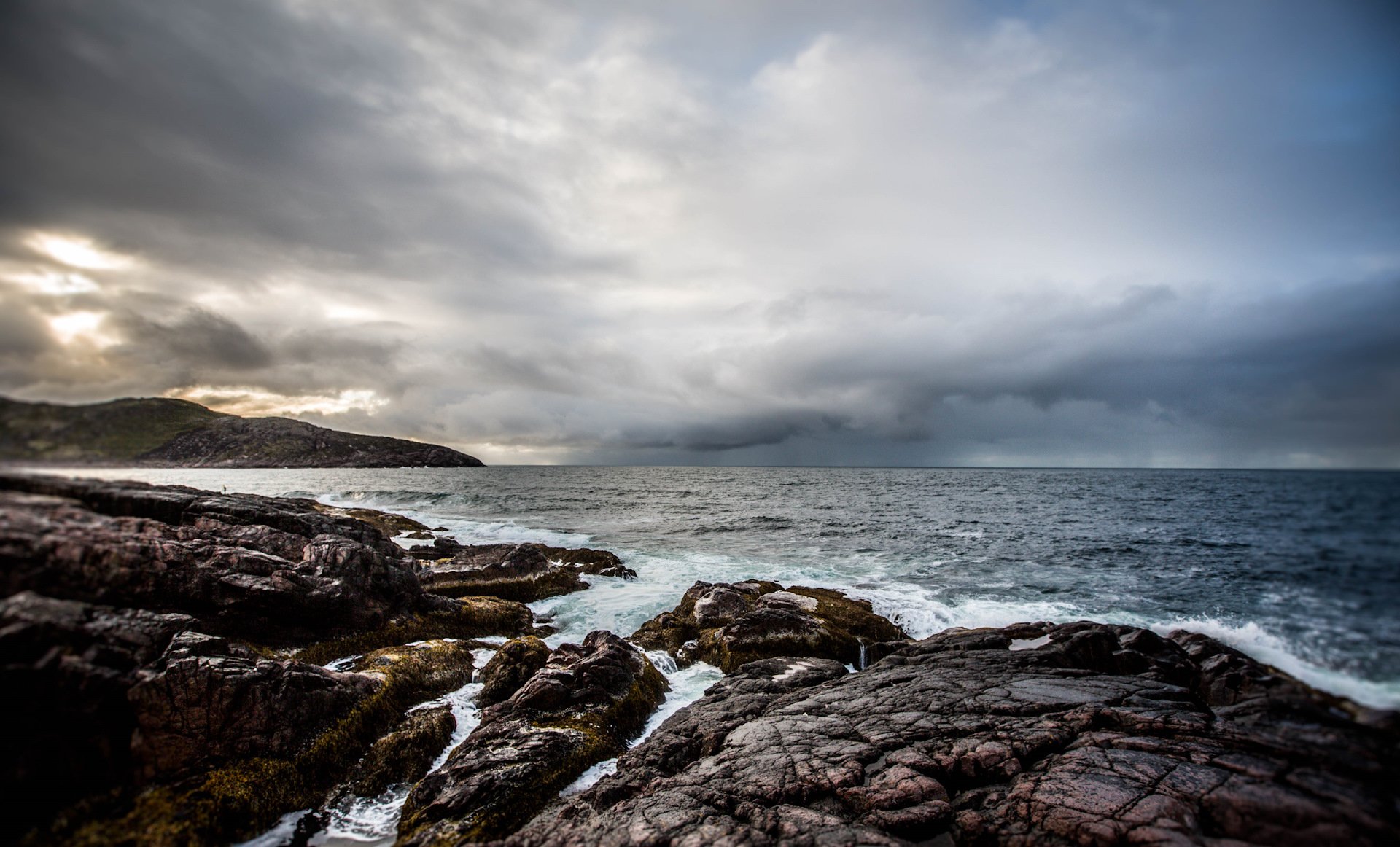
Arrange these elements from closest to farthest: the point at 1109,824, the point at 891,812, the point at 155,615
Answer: the point at 1109,824 < the point at 891,812 < the point at 155,615

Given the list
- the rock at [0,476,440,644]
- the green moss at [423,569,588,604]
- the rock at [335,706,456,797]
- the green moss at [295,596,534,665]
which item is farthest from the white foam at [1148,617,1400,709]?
the green moss at [423,569,588,604]

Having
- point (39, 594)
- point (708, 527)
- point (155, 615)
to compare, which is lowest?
point (708, 527)

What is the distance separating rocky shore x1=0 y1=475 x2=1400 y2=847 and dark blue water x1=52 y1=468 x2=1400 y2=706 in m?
0.80

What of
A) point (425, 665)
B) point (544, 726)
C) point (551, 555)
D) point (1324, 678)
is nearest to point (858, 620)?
point (544, 726)

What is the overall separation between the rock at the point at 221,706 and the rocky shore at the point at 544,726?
0.13 ft

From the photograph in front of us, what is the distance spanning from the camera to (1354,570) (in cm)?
418

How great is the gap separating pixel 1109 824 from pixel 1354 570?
3.86 m

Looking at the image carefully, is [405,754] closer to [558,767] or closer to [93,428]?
[558,767]

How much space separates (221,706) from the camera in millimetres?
7656

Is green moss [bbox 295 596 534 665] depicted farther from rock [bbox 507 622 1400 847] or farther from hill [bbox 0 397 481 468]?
rock [bbox 507 622 1400 847]

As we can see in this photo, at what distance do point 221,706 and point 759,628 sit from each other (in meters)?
13.1

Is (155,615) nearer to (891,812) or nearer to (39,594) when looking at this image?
(39,594)

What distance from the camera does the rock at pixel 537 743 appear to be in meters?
7.68

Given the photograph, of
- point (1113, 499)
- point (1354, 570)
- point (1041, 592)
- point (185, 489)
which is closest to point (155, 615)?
point (185, 489)
